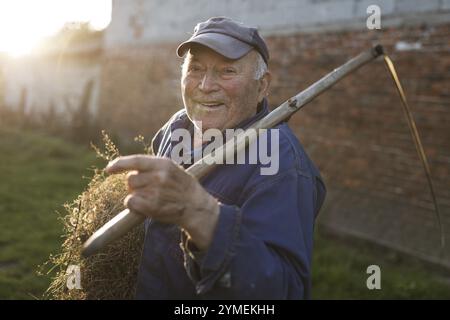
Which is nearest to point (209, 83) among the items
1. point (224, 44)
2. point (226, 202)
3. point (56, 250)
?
point (224, 44)

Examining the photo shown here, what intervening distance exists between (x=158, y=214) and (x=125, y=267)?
0.78 metres

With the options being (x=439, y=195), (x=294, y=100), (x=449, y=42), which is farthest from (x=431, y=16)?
(x=294, y=100)

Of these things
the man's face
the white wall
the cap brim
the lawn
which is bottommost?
the lawn

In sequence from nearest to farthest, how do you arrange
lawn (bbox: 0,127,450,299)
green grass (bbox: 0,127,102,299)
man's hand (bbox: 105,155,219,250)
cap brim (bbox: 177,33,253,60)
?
man's hand (bbox: 105,155,219,250) → cap brim (bbox: 177,33,253,60) → green grass (bbox: 0,127,102,299) → lawn (bbox: 0,127,450,299)

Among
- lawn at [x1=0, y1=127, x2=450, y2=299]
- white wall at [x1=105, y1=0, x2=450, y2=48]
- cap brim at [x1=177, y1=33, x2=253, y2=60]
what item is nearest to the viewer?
cap brim at [x1=177, y1=33, x2=253, y2=60]

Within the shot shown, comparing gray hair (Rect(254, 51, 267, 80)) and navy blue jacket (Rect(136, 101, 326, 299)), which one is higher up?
gray hair (Rect(254, 51, 267, 80))

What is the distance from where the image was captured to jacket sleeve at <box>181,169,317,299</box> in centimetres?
132

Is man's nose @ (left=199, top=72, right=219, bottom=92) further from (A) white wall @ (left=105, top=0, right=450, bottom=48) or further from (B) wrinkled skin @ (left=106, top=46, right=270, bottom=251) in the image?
(A) white wall @ (left=105, top=0, right=450, bottom=48)

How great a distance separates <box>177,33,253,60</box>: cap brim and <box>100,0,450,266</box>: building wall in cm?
332

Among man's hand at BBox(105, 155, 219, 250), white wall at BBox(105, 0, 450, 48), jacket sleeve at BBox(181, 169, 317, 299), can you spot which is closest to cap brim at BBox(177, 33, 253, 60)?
jacket sleeve at BBox(181, 169, 317, 299)

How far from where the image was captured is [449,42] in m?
4.50

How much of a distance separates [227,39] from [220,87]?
0.19 metres

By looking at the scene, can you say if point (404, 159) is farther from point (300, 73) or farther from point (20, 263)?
point (20, 263)

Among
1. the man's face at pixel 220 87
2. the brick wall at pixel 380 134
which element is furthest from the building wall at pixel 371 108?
the man's face at pixel 220 87
